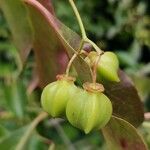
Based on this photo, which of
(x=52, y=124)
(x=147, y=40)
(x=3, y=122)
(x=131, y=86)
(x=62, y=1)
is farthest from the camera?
(x=62, y=1)

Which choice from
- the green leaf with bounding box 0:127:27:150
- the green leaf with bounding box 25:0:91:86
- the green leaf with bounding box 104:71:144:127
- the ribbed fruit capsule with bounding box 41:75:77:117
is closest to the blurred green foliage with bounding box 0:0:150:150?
the green leaf with bounding box 0:127:27:150

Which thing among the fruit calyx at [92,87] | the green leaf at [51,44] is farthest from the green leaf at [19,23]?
the fruit calyx at [92,87]

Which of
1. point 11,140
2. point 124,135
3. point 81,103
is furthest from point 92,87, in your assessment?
point 11,140

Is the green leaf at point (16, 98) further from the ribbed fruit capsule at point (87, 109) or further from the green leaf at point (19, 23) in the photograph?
the ribbed fruit capsule at point (87, 109)

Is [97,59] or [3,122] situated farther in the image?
[3,122]

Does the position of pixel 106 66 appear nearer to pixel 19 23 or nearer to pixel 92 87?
pixel 92 87

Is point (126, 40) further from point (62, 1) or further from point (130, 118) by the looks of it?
point (130, 118)

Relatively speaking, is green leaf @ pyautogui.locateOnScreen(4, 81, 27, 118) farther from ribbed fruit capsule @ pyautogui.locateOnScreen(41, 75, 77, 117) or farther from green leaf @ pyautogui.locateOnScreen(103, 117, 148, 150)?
ribbed fruit capsule @ pyautogui.locateOnScreen(41, 75, 77, 117)

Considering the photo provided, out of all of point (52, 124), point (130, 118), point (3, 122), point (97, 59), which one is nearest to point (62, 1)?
point (52, 124)
